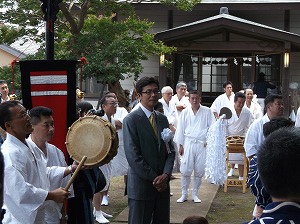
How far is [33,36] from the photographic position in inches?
574

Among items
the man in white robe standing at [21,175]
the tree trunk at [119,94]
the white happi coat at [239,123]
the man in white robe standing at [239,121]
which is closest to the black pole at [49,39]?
the man in white robe standing at [21,175]

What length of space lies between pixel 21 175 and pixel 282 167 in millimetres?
2503

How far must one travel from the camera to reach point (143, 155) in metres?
6.18

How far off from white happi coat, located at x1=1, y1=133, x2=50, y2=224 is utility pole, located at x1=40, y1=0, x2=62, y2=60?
2.11 m

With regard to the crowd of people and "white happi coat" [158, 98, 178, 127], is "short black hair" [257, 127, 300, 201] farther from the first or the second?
"white happi coat" [158, 98, 178, 127]

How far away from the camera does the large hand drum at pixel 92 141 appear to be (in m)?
5.13

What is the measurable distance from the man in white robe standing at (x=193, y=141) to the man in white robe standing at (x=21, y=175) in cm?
544

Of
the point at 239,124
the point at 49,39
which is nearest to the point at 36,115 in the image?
the point at 49,39

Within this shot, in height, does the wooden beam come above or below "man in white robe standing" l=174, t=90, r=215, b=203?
above

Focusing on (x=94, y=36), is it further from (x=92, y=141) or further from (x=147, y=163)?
(x=92, y=141)

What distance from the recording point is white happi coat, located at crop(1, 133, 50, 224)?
4473mm

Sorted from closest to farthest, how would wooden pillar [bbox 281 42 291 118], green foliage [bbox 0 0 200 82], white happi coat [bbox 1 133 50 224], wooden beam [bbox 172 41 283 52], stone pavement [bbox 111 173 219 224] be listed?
white happi coat [bbox 1 133 50 224], stone pavement [bbox 111 173 219 224], green foliage [bbox 0 0 200 82], wooden pillar [bbox 281 42 291 118], wooden beam [bbox 172 41 283 52]

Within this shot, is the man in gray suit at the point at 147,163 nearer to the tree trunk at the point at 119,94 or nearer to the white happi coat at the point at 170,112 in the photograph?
the white happi coat at the point at 170,112

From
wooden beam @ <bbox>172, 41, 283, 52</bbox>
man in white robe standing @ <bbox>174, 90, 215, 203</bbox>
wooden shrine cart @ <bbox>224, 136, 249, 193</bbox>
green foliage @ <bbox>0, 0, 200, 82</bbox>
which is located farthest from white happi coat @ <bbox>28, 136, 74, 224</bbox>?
wooden beam @ <bbox>172, 41, 283, 52</bbox>
